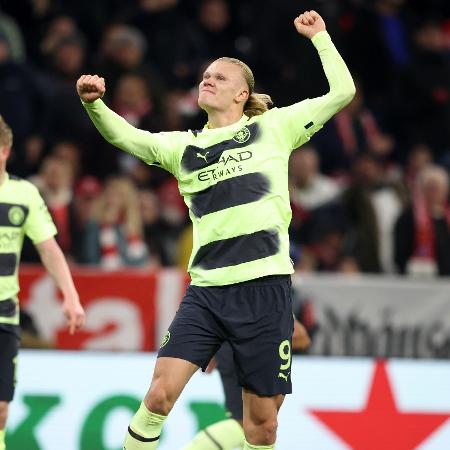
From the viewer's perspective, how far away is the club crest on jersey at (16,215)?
7012 millimetres

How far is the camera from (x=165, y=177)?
12.5m

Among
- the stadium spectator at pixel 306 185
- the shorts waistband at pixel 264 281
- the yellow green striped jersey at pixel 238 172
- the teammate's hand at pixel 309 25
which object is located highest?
the teammate's hand at pixel 309 25

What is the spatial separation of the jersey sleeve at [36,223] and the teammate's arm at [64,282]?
1.4 inches

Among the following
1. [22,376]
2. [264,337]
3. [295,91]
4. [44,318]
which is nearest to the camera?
[264,337]

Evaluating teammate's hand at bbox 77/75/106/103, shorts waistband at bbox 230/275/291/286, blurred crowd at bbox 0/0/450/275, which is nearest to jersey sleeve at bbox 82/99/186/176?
teammate's hand at bbox 77/75/106/103

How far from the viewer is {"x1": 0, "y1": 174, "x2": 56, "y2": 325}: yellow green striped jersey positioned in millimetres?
6938

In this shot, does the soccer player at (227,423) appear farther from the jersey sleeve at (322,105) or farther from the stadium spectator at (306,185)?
the stadium spectator at (306,185)

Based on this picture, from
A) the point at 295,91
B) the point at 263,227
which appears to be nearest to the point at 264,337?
the point at 263,227

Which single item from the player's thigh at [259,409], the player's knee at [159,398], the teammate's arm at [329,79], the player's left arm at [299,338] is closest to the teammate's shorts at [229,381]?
the player's left arm at [299,338]

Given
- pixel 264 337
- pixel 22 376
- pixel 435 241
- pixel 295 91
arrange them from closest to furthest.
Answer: pixel 264 337, pixel 22 376, pixel 435 241, pixel 295 91

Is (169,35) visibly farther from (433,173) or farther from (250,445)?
(250,445)

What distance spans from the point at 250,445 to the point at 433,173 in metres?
6.03

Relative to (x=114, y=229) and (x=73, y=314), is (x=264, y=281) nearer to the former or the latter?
(x=73, y=314)

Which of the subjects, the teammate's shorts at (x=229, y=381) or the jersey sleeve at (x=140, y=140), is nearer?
the jersey sleeve at (x=140, y=140)
